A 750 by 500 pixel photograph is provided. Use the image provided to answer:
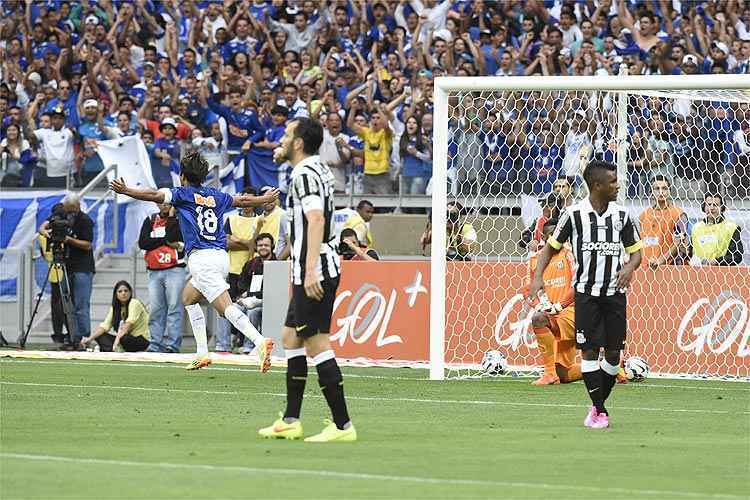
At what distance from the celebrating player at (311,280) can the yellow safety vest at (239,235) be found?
11.5 meters

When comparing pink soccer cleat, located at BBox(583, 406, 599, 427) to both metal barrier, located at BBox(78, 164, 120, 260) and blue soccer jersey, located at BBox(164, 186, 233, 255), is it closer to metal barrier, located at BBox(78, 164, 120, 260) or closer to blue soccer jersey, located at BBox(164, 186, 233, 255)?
blue soccer jersey, located at BBox(164, 186, 233, 255)

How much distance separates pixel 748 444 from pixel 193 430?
3.81 meters

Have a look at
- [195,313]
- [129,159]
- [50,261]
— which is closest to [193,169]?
[195,313]

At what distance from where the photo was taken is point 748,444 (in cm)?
1009

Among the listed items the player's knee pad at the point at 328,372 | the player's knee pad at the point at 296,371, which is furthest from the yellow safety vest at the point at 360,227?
the player's knee pad at the point at 328,372

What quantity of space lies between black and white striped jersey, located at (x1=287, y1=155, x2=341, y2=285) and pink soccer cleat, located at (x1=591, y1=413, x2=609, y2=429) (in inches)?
99.8

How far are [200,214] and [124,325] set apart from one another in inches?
236

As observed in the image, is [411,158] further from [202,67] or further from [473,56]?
[202,67]

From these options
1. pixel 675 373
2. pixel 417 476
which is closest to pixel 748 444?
pixel 417 476

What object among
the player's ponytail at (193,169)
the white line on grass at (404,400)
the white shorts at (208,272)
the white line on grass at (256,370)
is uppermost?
the player's ponytail at (193,169)

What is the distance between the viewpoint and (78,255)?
22000 millimetres

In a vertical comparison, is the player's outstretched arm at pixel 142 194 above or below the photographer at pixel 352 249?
above

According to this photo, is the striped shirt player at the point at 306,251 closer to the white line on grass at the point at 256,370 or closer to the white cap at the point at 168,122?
the white line on grass at the point at 256,370

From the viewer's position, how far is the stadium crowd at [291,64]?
2333 cm
